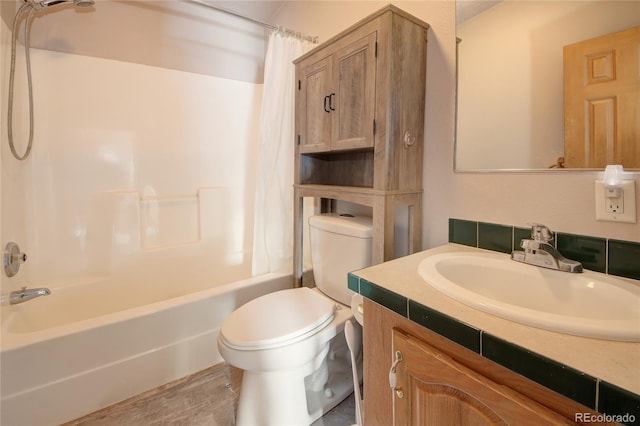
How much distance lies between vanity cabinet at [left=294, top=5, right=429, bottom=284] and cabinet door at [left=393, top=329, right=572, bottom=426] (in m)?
0.53

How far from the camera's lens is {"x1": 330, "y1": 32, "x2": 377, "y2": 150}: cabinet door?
44.6 inches

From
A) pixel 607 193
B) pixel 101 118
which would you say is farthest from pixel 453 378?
pixel 101 118

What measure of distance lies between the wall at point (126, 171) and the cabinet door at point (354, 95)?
132cm

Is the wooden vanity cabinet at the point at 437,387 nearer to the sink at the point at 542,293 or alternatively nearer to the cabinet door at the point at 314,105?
the sink at the point at 542,293

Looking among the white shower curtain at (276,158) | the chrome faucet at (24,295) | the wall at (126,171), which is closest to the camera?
the chrome faucet at (24,295)

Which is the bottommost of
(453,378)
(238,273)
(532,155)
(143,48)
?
(238,273)

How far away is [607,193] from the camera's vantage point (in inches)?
30.0

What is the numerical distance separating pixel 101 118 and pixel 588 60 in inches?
96.1

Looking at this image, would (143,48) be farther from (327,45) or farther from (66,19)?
(327,45)

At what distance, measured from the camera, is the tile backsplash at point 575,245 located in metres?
0.73

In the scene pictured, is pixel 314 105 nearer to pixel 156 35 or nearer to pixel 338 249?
pixel 338 249

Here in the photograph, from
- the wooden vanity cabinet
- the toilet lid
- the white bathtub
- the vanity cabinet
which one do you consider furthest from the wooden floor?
the vanity cabinet

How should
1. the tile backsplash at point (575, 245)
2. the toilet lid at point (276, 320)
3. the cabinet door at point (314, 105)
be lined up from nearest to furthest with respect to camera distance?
1. the tile backsplash at point (575, 245)
2. the toilet lid at point (276, 320)
3. the cabinet door at point (314, 105)

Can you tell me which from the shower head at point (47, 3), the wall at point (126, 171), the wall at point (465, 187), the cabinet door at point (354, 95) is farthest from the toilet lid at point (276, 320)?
the shower head at point (47, 3)
